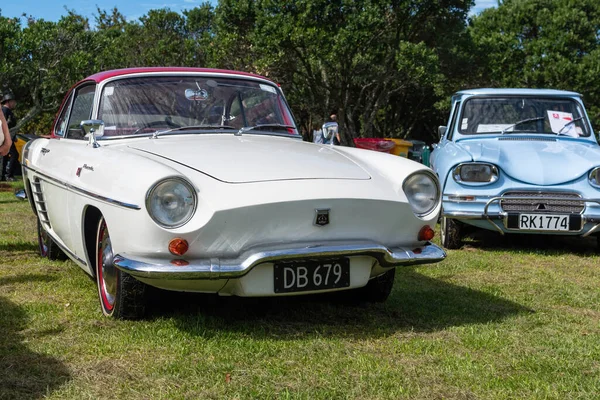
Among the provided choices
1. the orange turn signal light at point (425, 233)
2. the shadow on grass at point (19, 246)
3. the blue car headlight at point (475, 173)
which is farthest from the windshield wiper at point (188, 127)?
the blue car headlight at point (475, 173)

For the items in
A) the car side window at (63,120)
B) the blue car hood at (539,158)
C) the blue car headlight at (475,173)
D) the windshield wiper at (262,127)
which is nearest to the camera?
the windshield wiper at (262,127)

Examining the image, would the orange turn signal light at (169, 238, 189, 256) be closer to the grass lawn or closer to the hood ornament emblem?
the grass lawn

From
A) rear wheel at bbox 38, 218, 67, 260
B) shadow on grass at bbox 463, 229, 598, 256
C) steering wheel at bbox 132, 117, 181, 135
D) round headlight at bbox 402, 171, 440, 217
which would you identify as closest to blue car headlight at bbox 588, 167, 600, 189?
shadow on grass at bbox 463, 229, 598, 256

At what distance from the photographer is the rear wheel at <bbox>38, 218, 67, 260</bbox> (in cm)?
575

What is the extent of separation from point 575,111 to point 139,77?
16.2 ft

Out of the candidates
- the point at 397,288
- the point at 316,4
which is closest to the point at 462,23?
the point at 316,4

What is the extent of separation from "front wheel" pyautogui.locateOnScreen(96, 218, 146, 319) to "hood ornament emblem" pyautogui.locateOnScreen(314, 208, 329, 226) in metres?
0.97

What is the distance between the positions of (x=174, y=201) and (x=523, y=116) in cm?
516

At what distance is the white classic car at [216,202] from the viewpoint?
337 centimetres

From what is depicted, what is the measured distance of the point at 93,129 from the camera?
432 cm

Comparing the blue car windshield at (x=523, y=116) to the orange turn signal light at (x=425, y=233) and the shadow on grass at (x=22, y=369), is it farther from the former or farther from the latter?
the shadow on grass at (x=22, y=369)

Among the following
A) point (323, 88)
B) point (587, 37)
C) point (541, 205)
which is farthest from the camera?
point (587, 37)

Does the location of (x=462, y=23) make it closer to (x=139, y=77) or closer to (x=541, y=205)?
(x=541, y=205)

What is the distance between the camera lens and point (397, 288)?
193 inches
